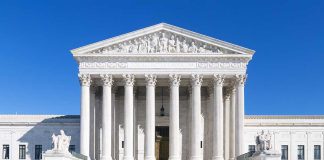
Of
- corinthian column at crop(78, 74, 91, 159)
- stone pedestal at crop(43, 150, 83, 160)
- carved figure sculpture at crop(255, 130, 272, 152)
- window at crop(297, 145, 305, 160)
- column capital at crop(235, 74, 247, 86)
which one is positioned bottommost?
window at crop(297, 145, 305, 160)

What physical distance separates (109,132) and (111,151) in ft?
13.3

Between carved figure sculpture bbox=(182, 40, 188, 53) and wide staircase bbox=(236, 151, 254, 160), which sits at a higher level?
carved figure sculpture bbox=(182, 40, 188, 53)

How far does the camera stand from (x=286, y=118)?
233 feet

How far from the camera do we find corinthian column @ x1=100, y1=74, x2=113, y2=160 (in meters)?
59.8

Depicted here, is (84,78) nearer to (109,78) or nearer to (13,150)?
(109,78)

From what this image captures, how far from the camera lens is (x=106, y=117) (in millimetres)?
59875

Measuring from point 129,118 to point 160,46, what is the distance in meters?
8.07

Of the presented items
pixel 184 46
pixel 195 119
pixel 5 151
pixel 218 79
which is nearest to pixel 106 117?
pixel 195 119

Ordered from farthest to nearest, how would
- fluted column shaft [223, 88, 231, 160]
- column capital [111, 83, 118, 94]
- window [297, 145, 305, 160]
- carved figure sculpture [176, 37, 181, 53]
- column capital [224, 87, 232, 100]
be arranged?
window [297, 145, 305, 160]
column capital [224, 87, 232, 100]
column capital [111, 83, 118, 94]
fluted column shaft [223, 88, 231, 160]
carved figure sculpture [176, 37, 181, 53]

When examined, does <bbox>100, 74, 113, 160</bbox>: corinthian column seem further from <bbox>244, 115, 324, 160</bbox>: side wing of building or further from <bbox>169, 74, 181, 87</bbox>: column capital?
<bbox>244, 115, 324, 160</bbox>: side wing of building

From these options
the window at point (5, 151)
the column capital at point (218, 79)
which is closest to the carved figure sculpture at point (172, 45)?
the column capital at point (218, 79)

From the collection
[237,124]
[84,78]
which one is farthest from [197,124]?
[84,78]

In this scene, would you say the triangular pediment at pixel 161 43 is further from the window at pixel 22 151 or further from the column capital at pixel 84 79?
the window at pixel 22 151

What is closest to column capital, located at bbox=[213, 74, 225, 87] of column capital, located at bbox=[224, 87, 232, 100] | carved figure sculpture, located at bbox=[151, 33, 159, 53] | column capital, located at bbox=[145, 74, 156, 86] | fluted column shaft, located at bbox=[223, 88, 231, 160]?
column capital, located at bbox=[224, 87, 232, 100]
